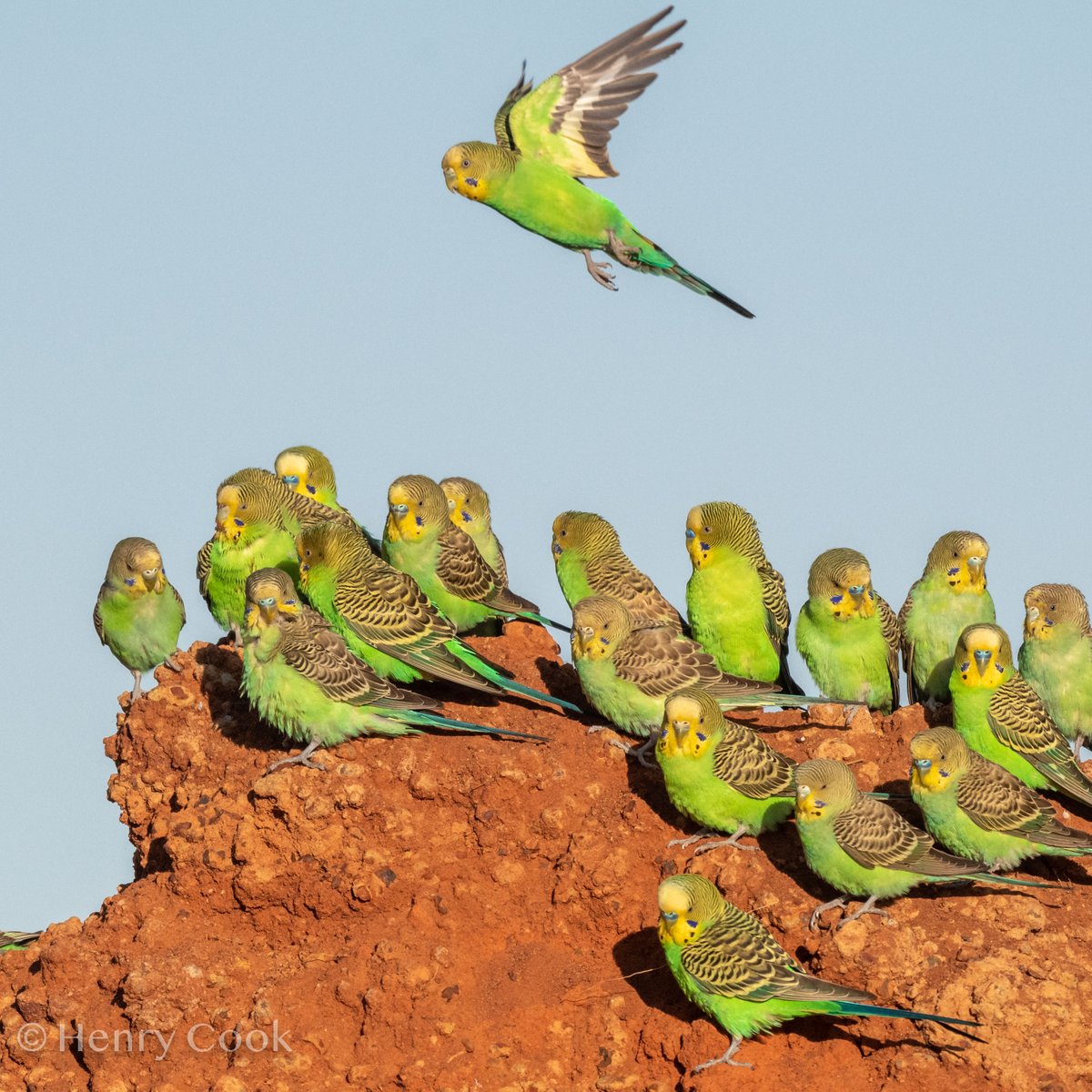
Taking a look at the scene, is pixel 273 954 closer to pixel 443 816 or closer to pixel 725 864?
pixel 443 816

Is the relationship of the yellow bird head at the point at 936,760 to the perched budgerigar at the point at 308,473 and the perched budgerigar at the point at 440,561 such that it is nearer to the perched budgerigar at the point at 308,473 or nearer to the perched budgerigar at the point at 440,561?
the perched budgerigar at the point at 440,561

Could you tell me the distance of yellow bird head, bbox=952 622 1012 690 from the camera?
42.6 feet

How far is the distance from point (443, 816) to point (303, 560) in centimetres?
278

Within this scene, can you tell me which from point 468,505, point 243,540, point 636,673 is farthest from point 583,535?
point 243,540

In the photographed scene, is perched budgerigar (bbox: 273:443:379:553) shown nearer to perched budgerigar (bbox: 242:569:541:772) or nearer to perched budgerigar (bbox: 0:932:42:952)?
perched budgerigar (bbox: 242:569:541:772)

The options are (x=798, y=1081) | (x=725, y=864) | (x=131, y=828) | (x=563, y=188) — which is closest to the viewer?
(x=798, y=1081)

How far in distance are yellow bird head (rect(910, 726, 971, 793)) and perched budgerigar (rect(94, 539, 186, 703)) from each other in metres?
6.17

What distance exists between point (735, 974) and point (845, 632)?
4.03 meters

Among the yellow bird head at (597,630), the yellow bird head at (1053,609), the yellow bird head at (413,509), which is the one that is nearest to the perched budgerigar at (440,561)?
the yellow bird head at (413,509)

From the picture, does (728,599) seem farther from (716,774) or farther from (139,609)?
(139,609)

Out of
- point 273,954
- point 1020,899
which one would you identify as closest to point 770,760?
point 1020,899

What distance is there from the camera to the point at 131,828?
14.0 meters

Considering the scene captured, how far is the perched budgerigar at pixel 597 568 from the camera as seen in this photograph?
1491 cm

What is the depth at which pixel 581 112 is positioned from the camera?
15.3 m
